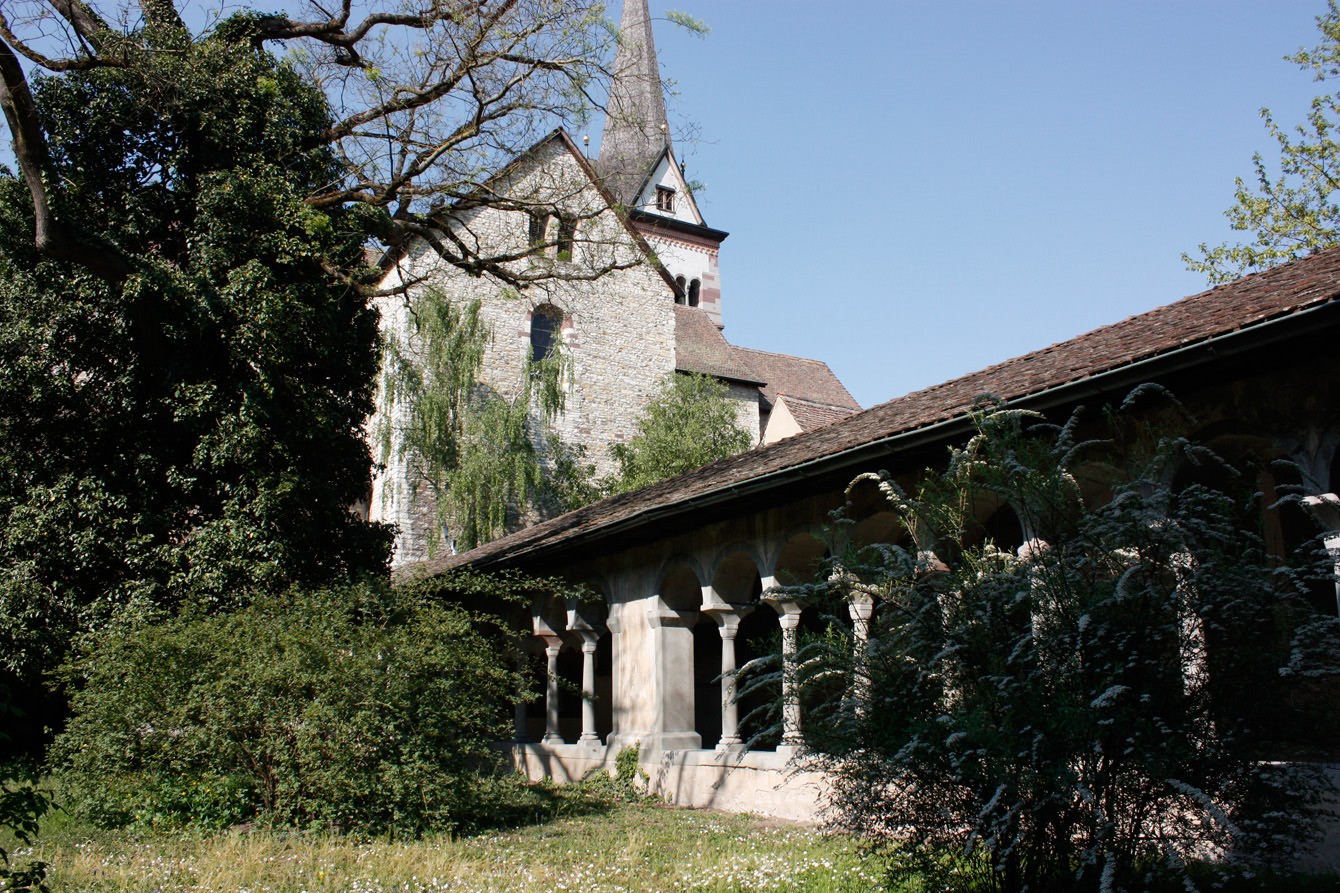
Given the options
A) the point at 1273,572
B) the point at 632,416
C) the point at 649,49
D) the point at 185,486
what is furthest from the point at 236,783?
the point at 649,49

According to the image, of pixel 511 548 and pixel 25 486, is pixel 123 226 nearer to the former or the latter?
pixel 25 486

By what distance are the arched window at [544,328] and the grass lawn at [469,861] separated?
17.1 m

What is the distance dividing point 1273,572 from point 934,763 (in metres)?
1.45

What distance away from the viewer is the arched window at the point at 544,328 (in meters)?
24.9

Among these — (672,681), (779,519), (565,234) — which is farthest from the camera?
(565,234)

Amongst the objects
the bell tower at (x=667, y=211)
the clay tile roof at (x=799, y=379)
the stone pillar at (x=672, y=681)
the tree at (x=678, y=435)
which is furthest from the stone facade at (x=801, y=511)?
the bell tower at (x=667, y=211)

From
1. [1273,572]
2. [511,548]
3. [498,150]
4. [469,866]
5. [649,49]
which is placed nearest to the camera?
[1273,572]

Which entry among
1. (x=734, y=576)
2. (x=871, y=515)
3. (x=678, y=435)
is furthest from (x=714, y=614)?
(x=678, y=435)

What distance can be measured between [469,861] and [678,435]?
17.6 m

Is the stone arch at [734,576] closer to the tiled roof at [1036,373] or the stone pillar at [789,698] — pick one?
the tiled roof at [1036,373]

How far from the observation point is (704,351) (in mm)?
30531

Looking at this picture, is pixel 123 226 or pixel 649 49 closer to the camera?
pixel 123 226

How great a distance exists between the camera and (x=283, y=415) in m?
12.1

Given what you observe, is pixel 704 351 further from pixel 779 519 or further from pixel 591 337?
pixel 779 519
